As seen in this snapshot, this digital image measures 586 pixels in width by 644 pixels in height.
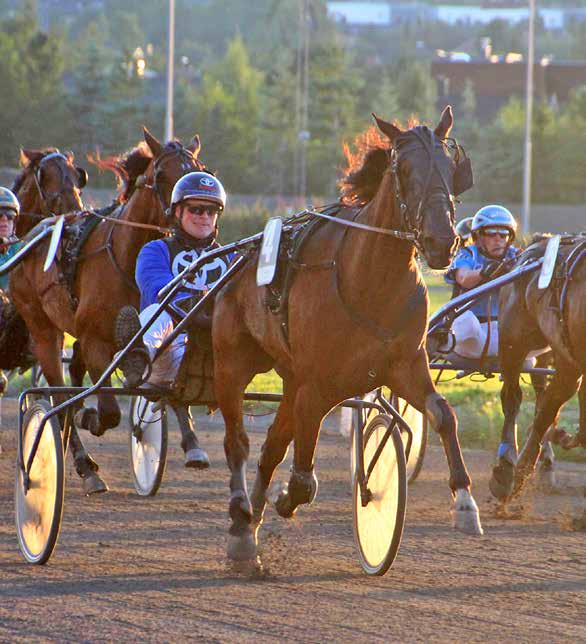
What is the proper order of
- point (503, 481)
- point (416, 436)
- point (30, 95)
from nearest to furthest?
point (503, 481)
point (416, 436)
point (30, 95)

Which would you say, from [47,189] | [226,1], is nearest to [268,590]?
[47,189]

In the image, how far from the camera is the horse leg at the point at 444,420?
529 cm

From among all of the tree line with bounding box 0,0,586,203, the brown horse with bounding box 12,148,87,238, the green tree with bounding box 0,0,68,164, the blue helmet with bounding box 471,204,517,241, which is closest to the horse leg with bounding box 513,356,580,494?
the blue helmet with bounding box 471,204,517,241

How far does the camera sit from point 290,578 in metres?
5.96

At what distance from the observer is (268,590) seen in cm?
570

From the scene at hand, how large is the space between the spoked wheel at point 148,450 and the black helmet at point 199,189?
4.54 ft

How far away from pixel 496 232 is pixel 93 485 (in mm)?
3053

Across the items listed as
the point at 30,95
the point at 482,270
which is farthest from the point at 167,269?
the point at 30,95

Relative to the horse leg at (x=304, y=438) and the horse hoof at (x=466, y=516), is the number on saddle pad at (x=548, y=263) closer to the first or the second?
the horse leg at (x=304, y=438)

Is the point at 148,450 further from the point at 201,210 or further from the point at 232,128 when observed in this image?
the point at 232,128

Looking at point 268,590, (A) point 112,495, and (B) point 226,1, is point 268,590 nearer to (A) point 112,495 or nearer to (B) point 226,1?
(A) point 112,495

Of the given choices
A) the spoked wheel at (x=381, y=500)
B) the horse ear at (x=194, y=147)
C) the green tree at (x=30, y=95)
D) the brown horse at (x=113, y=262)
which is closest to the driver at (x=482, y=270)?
the horse ear at (x=194, y=147)

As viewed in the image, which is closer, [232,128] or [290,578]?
[290,578]

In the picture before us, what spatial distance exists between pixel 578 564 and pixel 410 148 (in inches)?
81.7
